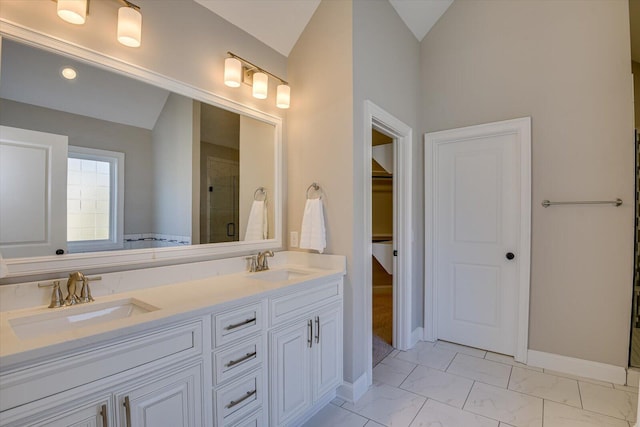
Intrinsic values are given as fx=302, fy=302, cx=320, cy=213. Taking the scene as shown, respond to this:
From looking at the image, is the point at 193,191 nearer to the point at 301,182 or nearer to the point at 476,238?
the point at 301,182

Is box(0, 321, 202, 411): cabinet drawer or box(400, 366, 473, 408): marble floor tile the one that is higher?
box(0, 321, 202, 411): cabinet drawer

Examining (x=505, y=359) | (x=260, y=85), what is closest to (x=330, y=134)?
(x=260, y=85)

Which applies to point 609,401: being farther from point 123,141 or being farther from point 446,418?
point 123,141

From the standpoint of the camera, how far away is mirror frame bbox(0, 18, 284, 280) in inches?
49.6

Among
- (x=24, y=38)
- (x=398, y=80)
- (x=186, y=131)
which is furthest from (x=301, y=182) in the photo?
(x=24, y=38)

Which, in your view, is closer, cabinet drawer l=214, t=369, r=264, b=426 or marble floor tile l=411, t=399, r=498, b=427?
cabinet drawer l=214, t=369, r=264, b=426

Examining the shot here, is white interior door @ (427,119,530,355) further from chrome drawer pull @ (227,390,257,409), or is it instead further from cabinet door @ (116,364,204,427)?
cabinet door @ (116,364,204,427)

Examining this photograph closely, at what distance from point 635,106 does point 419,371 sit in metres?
2.69

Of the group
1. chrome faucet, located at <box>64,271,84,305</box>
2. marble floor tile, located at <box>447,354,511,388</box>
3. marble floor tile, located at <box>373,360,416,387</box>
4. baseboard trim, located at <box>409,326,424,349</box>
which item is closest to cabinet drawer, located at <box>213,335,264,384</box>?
chrome faucet, located at <box>64,271,84,305</box>

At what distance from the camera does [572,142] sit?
2416 mm

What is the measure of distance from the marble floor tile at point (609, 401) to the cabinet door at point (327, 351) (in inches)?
65.4

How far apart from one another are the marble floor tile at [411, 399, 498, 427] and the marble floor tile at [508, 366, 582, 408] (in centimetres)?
54

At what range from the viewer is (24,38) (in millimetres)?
1252

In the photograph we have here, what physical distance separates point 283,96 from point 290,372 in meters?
1.89
